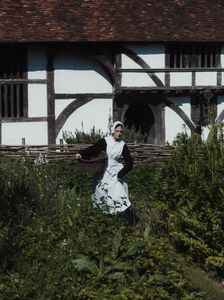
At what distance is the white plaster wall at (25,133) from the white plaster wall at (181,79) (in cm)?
403

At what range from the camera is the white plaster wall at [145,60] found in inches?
884

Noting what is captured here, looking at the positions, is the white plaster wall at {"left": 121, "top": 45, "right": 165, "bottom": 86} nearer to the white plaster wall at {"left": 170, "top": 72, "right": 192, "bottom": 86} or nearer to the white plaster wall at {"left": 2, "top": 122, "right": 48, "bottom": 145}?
the white plaster wall at {"left": 170, "top": 72, "right": 192, "bottom": 86}

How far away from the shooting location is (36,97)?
71.4 ft

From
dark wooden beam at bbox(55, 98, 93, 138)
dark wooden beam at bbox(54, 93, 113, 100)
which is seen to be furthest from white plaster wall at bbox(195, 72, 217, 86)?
dark wooden beam at bbox(55, 98, 93, 138)

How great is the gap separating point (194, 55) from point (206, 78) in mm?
759

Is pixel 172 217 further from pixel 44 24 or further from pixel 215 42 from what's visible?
pixel 215 42

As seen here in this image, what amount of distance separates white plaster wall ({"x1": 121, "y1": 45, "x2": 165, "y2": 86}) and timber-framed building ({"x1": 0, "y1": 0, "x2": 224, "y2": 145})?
0.03 meters

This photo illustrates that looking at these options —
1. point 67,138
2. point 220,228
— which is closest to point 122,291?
point 220,228

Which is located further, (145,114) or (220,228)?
(145,114)

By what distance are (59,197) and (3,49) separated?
39.1ft

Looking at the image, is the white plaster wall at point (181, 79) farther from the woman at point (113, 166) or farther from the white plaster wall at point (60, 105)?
the woman at point (113, 166)

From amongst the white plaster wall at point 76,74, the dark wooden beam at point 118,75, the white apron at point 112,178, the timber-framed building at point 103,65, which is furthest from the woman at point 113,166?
the dark wooden beam at point 118,75

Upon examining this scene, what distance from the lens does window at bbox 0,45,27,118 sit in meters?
21.4

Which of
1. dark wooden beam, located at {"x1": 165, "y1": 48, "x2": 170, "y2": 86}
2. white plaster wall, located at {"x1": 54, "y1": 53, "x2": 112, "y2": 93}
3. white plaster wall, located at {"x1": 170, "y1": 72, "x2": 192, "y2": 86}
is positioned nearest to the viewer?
white plaster wall, located at {"x1": 54, "y1": 53, "x2": 112, "y2": 93}
